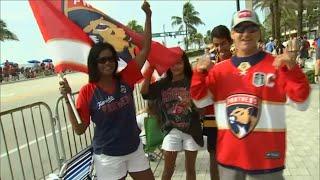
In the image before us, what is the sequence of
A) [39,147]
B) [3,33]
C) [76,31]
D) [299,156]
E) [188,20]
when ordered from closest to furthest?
[76,31] → [299,156] → [39,147] → [3,33] → [188,20]

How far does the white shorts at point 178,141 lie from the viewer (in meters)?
4.74

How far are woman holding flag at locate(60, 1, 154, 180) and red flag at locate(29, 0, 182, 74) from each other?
37 centimetres

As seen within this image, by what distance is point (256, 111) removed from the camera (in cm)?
299

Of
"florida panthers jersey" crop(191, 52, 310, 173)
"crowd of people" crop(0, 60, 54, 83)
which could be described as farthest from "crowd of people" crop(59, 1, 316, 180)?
"crowd of people" crop(0, 60, 54, 83)

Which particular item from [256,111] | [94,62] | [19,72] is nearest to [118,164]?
[94,62]

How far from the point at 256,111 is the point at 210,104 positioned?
45 centimetres

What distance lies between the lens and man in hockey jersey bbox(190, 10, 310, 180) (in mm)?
2965

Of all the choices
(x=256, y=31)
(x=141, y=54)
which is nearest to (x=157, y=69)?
(x=141, y=54)

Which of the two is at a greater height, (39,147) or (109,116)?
(109,116)

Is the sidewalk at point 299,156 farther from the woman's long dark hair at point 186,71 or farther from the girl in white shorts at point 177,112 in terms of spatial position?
the woman's long dark hair at point 186,71

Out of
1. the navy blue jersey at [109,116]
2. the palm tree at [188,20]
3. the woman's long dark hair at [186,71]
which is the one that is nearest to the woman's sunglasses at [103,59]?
the navy blue jersey at [109,116]

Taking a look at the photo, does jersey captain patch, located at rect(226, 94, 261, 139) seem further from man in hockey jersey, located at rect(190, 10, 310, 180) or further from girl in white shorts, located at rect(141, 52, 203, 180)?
girl in white shorts, located at rect(141, 52, 203, 180)

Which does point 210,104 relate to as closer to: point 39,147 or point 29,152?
point 29,152

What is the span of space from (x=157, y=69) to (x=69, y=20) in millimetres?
1016
